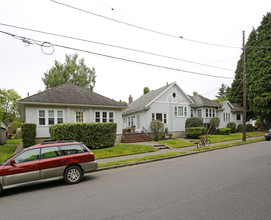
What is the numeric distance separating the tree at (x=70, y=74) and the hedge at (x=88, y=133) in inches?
872

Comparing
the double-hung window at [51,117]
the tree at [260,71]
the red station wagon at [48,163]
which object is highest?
the tree at [260,71]

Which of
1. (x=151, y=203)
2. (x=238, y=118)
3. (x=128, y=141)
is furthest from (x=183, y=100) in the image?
(x=151, y=203)

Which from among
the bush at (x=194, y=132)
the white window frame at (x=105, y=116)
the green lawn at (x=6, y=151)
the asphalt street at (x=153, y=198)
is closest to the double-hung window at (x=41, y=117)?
the green lawn at (x=6, y=151)

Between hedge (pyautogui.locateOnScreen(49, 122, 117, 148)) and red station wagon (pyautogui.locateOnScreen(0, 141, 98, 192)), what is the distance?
6.85 metres

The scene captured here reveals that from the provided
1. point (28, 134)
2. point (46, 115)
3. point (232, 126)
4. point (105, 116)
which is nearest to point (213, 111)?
point (232, 126)

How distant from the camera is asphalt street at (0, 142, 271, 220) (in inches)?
162

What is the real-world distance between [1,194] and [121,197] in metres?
4.44

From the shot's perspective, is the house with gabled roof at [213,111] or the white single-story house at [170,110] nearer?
the white single-story house at [170,110]

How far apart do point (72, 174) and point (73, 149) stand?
1015 millimetres

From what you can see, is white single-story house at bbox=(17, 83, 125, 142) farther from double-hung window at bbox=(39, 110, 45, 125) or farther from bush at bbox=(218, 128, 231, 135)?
bush at bbox=(218, 128, 231, 135)

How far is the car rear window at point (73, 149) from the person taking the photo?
7637 mm

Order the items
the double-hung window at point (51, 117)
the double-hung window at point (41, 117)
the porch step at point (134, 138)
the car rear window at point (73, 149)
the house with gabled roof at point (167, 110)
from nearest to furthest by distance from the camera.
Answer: the car rear window at point (73, 149) → the double-hung window at point (41, 117) → the double-hung window at point (51, 117) → the porch step at point (134, 138) → the house with gabled roof at point (167, 110)

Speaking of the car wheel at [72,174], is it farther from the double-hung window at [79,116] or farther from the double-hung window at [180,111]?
the double-hung window at [180,111]

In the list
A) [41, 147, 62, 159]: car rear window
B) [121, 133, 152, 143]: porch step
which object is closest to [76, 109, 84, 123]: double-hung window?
[121, 133, 152, 143]: porch step
